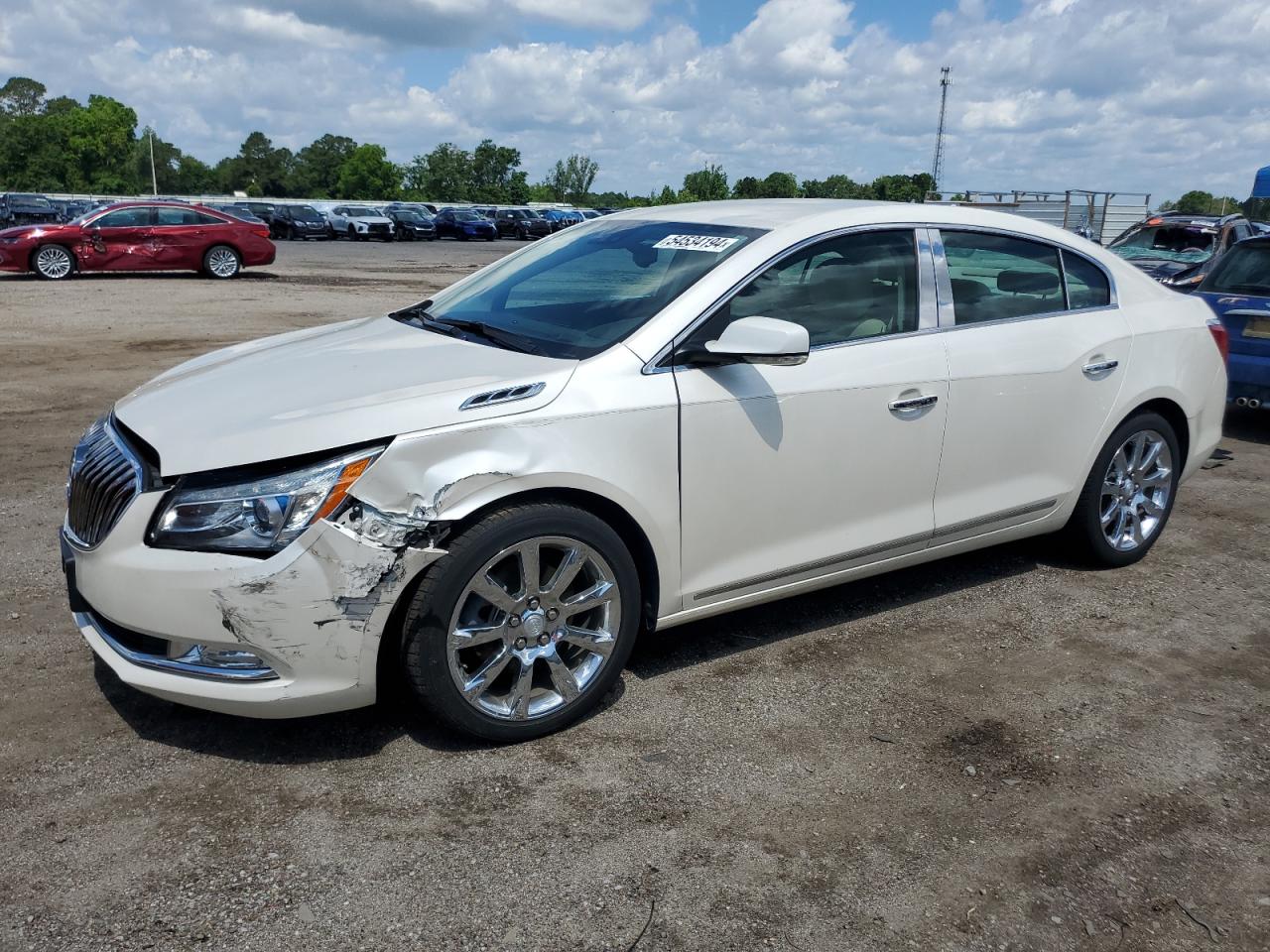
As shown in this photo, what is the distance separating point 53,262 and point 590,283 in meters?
19.7

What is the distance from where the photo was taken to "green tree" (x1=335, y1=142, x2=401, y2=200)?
127500mm

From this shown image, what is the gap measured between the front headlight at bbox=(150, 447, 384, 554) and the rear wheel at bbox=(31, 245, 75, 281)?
66.1 ft

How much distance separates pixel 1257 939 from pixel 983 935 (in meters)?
0.67

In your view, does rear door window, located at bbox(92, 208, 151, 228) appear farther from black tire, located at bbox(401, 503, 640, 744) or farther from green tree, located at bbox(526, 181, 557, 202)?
green tree, located at bbox(526, 181, 557, 202)

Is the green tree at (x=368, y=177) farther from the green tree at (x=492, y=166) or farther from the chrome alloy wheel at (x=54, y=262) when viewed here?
the chrome alloy wheel at (x=54, y=262)

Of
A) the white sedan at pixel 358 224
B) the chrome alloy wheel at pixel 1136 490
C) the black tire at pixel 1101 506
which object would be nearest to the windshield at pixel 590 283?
the black tire at pixel 1101 506

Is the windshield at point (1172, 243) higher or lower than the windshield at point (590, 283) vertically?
lower

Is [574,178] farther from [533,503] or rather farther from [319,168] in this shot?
[533,503]

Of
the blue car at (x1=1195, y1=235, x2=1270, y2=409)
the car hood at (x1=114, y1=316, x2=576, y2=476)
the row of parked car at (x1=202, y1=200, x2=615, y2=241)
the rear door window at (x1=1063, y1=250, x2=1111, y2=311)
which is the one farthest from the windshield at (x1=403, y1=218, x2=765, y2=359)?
the row of parked car at (x1=202, y1=200, x2=615, y2=241)

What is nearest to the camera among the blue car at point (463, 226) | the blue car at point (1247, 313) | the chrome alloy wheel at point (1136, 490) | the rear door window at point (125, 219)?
the chrome alloy wheel at point (1136, 490)

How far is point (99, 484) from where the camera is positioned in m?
3.37

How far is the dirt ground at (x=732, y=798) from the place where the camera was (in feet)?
8.79

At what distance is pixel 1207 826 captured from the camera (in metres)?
3.13

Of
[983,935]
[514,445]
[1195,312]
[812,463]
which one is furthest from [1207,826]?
[1195,312]
